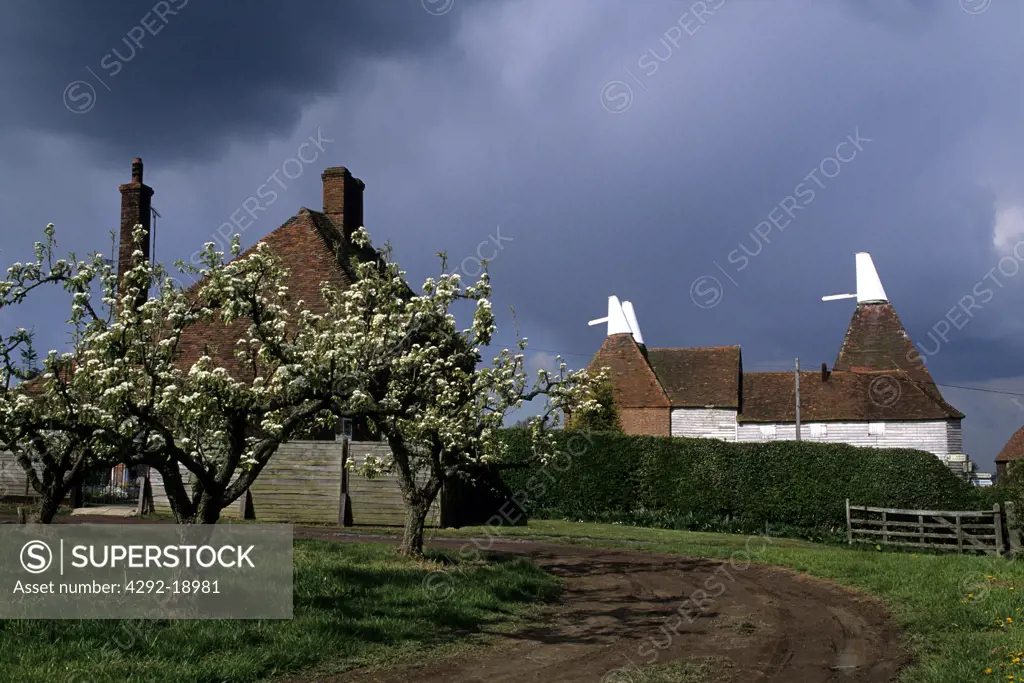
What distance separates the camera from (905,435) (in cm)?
4600

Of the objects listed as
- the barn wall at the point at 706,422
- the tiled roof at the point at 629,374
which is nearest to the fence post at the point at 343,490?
the tiled roof at the point at 629,374

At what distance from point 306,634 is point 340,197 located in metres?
24.7

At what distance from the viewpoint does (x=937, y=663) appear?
9953 mm

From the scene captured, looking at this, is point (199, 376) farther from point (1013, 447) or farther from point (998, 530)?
point (1013, 447)

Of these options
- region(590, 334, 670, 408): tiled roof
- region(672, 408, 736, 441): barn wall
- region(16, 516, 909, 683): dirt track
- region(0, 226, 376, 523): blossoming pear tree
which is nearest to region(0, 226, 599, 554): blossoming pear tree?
region(0, 226, 376, 523): blossoming pear tree

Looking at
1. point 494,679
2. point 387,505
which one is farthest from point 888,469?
point 494,679

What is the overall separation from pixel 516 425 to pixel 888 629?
22676 millimetres

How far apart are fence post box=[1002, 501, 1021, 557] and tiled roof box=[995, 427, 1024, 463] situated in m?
51.1

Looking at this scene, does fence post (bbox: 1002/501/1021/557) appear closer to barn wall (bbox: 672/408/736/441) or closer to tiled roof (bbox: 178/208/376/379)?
tiled roof (bbox: 178/208/376/379)

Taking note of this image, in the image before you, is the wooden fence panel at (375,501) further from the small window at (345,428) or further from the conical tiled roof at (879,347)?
the conical tiled roof at (879,347)

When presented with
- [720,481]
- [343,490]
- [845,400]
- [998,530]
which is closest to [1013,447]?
[845,400]

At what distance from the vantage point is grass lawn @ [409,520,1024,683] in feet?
32.4

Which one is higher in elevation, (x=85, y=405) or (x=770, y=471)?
(x=85, y=405)

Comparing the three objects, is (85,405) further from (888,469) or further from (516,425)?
(888,469)
